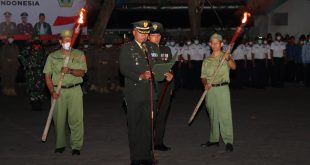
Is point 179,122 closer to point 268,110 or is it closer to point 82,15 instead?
point 268,110

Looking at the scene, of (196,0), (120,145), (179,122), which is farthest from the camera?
(196,0)

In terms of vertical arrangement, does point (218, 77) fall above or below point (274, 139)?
above

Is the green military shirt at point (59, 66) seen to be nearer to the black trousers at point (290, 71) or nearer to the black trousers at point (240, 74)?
the black trousers at point (240, 74)

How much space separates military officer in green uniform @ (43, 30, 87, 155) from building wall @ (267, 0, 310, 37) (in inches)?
918

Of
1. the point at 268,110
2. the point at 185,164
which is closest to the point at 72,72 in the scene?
the point at 185,164

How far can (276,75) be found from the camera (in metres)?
23.2

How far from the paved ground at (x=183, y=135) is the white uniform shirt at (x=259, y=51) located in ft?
10.8

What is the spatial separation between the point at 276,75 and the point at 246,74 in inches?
43.6

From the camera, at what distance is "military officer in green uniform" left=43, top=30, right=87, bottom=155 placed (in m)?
10.8

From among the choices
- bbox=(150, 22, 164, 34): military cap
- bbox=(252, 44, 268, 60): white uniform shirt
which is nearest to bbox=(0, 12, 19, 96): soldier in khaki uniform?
bbox=(252, 44, 268, 60): white uniform shirt

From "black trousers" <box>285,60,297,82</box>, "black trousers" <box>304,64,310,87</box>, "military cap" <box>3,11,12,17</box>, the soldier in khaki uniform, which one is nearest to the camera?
the soldier in khaki uniform

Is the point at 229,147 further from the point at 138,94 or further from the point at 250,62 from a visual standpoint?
the point at 250,62

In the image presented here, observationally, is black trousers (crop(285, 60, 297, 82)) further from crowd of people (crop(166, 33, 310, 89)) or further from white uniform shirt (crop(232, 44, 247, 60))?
white uniform shirt (crop(232, 44, 247, 60))

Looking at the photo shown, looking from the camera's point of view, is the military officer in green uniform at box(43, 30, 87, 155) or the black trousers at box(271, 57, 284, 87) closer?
the military officer in green uniform at box(43, 30, 87, 155)
